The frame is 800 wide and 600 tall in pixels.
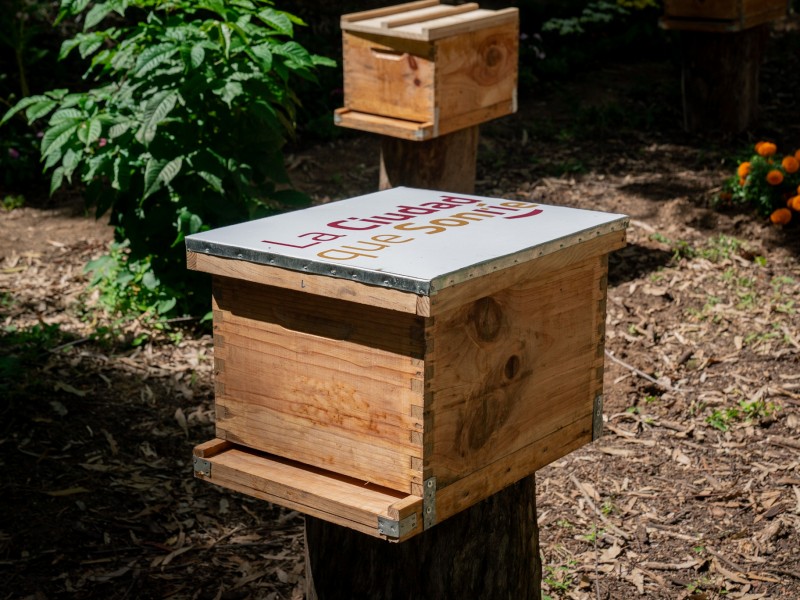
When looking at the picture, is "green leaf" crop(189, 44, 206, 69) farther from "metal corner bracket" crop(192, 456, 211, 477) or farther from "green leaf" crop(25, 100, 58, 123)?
"metal corner bracket" crop(192, 456, 211, 477)

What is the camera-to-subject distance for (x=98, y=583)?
3.46 metres

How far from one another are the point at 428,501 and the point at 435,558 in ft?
1.53

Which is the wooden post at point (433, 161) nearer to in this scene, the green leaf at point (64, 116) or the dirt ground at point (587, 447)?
the dirt ground at point (587, 447)

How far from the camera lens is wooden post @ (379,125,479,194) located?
17.0 ft

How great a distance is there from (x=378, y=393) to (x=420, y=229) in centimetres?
42

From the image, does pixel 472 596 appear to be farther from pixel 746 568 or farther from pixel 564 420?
pixel 746 568

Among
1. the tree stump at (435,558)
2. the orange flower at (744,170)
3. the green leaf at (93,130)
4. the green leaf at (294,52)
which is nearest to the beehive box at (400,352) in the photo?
the tree stump at (435,558)

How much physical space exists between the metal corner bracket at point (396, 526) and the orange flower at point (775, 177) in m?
4.33

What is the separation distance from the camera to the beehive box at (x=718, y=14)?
283 inches

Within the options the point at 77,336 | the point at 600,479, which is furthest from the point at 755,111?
the point at 77,336

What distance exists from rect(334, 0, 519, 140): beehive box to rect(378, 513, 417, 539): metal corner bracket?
3013mm

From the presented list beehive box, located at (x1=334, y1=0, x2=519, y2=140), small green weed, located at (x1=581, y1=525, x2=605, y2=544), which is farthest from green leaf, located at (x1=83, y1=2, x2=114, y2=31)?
small green weed, located at (x1=581, y1=525, x2=605, y2=544)

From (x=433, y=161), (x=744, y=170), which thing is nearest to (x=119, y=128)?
(x=433, y=161)

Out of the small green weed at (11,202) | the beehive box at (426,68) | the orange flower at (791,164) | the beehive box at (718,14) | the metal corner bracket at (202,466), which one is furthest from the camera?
the beehive box at (718,14)
